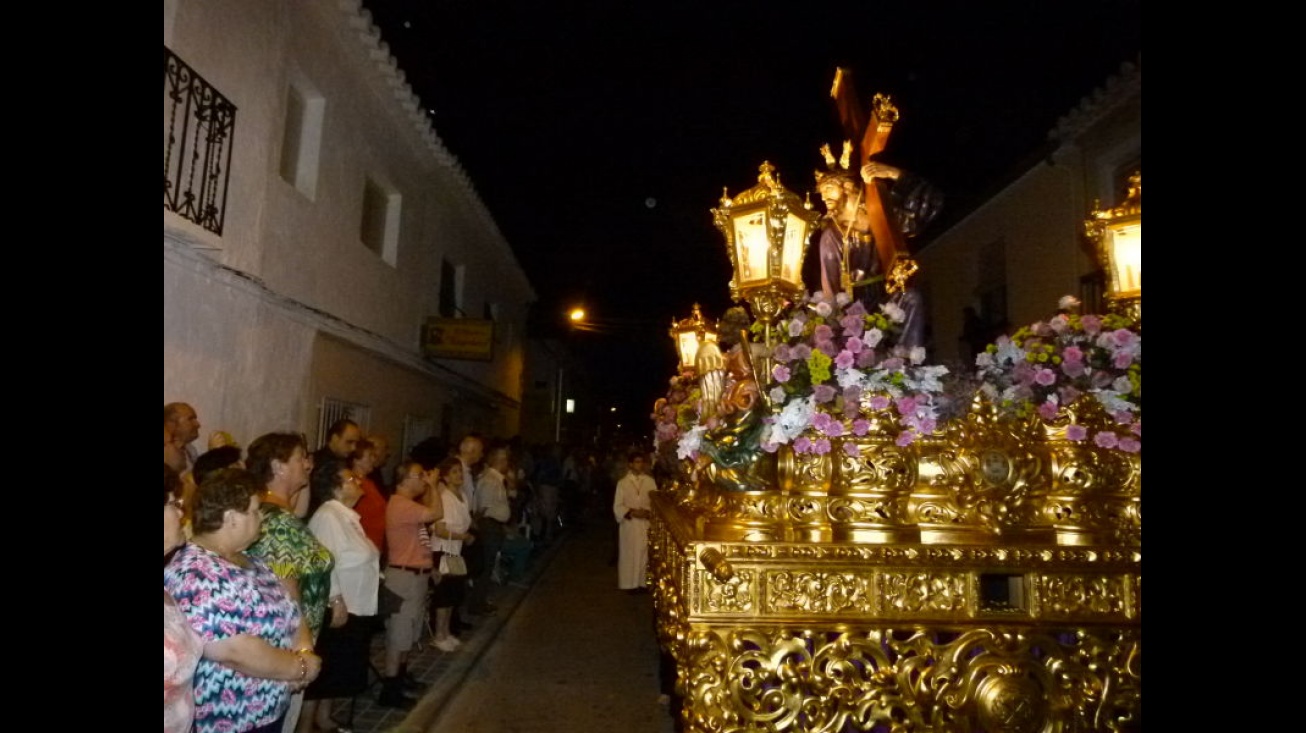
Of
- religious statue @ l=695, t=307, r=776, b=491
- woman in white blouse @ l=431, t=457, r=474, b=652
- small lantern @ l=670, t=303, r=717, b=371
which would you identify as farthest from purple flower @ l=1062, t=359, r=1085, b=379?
woman in white blouse @ l=431, t=457, r=474, b=652

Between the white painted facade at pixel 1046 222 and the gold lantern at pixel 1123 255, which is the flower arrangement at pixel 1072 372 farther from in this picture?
the white painted facade at pixel 1046 222

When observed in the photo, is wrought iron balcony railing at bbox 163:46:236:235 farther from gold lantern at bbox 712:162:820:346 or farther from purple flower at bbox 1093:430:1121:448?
purple flower at bbox 1093:430:1121:448

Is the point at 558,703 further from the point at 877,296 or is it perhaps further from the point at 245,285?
the point at 245,285

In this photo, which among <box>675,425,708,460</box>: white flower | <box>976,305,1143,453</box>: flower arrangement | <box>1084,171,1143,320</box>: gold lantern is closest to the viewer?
<box>976,305,1143,453</box>: flower arrangement

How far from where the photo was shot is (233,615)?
2.78 meters

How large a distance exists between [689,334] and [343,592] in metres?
3.21

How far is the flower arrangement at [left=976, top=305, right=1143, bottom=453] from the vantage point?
3.48m

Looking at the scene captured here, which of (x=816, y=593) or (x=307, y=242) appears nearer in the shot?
(x=816, y=593)

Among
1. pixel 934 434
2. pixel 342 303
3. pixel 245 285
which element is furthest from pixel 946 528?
pixel 342 303

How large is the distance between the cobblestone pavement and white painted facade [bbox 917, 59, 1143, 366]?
4.17 metres

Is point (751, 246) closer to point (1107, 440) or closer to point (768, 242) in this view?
point (768, 242)

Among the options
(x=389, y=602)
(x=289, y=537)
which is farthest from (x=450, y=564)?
(x=289, y=537)

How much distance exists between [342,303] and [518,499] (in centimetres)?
423

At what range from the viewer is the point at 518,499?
12414mm
